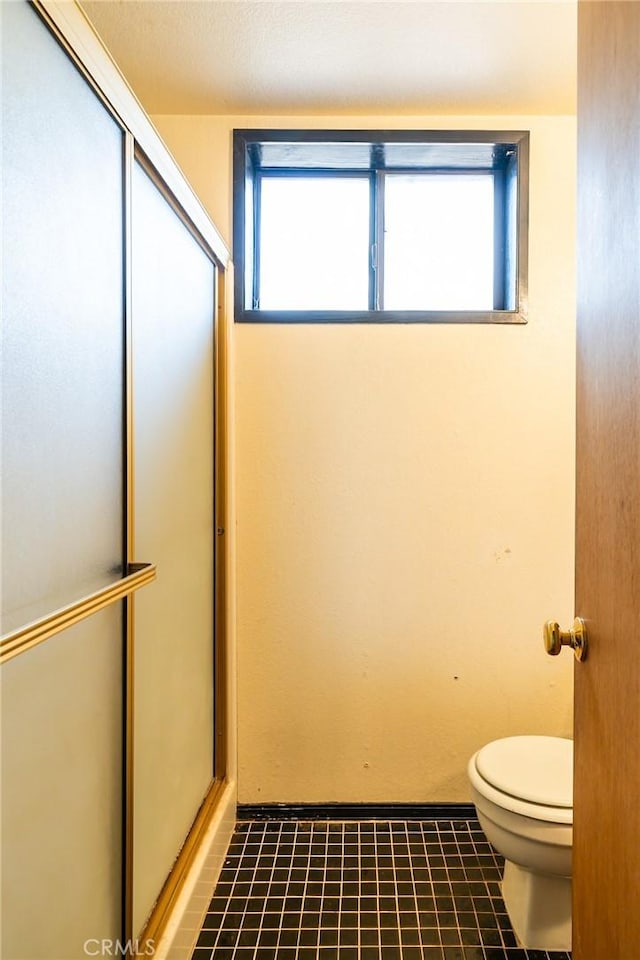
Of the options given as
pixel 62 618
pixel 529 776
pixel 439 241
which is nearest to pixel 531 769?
pixel 529 776

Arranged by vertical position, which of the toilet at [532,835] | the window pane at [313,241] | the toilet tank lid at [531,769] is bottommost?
the toilet at [532,835]

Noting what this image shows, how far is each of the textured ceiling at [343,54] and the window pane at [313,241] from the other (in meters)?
0.24

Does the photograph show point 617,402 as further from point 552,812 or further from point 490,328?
point 490,328

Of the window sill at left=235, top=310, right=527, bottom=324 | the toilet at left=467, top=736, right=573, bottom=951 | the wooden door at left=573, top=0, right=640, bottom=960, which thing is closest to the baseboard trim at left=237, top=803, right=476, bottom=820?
the toilet at left=467, top=736, right=573, bottom=951

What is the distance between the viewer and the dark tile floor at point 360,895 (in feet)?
4.59

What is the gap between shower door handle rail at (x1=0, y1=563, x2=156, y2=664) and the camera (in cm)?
68

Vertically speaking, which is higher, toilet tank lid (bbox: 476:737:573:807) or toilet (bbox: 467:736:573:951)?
toilet tank lid (bbox: 476:737:573:807)

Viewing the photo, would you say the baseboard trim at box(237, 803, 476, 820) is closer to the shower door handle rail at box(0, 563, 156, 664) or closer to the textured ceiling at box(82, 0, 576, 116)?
the shower door handle rail at box(0, 563, 156, 664)

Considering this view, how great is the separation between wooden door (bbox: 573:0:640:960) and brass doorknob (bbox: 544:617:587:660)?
0.06 ft

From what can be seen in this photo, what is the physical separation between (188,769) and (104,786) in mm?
569

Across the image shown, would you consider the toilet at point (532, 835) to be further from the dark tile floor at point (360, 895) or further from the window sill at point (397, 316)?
the window sill at point (397, 316)

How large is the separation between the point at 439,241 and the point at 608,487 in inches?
61.9

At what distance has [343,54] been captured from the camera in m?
1.59

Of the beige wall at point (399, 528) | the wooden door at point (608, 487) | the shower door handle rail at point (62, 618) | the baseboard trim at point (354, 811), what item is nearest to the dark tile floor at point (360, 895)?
the baseboard trim at point (354, 811)
